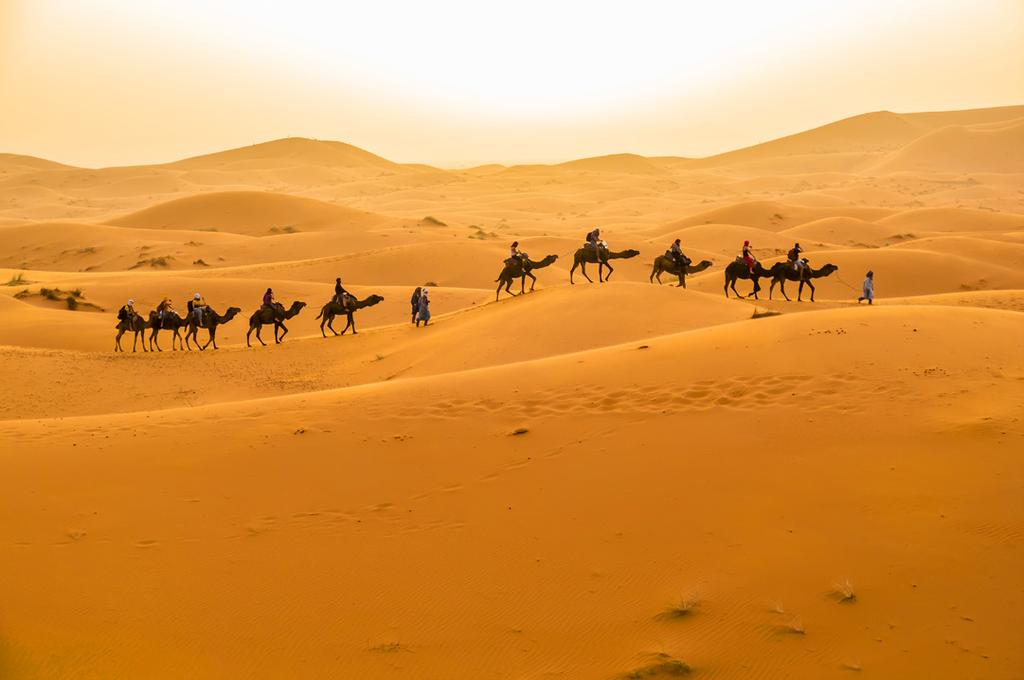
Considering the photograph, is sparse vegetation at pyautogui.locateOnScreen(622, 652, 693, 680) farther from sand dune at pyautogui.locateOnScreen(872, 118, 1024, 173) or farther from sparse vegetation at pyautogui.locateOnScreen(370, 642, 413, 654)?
sand dune at pyautogui.locateOnScreen(872, 118, 1024, 173)

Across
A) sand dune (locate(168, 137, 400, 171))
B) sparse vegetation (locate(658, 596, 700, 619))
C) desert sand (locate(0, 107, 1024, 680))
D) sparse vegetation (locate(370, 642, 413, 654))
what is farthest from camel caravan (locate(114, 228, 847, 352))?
sand dune (locate(168, 137, 400, 171))

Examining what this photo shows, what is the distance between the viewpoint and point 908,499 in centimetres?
687

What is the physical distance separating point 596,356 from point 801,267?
494 inches

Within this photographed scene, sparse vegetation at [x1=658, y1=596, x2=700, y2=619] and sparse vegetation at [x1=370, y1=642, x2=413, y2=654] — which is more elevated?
sparse vegetation at [x1=658, y1=596, x2=700, y2=619]

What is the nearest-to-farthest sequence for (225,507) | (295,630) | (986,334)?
(295,630)
(225,507)
(986,334)

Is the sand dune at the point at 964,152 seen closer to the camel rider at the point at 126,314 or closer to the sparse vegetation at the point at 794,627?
the camel rider at the point at 126,314

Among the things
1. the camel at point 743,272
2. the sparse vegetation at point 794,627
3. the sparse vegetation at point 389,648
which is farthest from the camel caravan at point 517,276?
the sparse vegetation at point 389,648

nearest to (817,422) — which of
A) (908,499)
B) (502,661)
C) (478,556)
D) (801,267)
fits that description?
(908,499)

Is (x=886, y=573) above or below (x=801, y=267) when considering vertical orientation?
below

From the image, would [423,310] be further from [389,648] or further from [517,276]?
[389,648]

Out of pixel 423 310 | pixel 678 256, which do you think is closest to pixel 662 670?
pixel 423 310

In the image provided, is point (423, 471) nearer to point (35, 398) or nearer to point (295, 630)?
point (295, 630)

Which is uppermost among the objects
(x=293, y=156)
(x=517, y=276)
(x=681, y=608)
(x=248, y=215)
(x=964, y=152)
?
(x=293, y=156)

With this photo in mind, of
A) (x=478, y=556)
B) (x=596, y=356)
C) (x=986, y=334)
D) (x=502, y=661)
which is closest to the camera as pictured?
(x=502, y=661)
